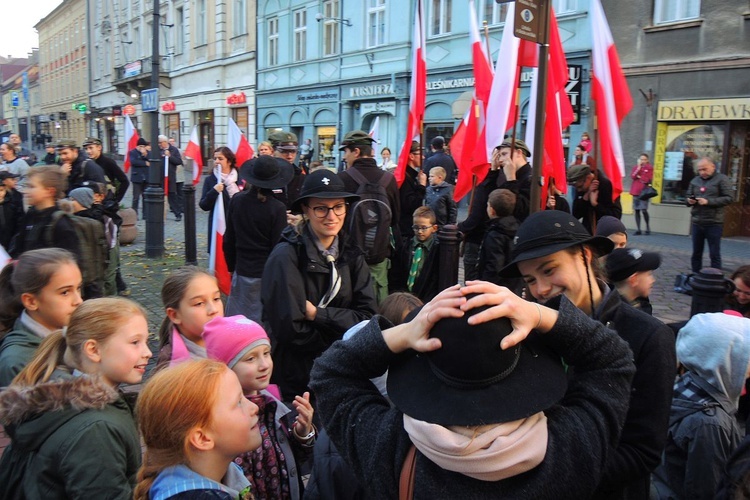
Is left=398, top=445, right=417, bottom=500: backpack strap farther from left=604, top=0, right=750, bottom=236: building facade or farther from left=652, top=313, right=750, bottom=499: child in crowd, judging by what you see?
left=604, top=0, right=750, bottom=236: building facade

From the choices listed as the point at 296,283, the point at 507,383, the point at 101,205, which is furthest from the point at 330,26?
the point at 507,383

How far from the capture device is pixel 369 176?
539 centimetres

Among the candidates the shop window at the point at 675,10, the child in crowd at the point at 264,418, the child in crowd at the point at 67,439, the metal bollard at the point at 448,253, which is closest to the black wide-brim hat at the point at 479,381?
the child in crowd at the point at 67,439

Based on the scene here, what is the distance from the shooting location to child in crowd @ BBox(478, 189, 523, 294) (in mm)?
4879

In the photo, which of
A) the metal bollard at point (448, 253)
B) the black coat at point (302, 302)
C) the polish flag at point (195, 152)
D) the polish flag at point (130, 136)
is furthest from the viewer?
the polish flag at point (130, 136)

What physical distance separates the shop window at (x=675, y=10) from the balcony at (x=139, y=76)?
96.2 feet

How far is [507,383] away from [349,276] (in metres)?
2.26

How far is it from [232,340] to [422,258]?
127 inches

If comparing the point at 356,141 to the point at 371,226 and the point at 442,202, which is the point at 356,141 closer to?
the point at 371,226

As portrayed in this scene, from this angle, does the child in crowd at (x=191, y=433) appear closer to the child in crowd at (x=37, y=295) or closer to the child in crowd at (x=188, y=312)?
the child in crowd at (x=188, y=312)

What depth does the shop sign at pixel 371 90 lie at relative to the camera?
71.0ft

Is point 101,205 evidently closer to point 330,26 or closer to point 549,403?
point 549,403

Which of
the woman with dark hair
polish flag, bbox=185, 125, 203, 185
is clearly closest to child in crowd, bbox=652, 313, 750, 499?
the woman with dark hair

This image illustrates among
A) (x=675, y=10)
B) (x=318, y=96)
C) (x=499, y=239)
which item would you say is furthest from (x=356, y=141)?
(x=318, y=96)
